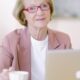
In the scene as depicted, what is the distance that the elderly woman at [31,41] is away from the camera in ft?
5.11

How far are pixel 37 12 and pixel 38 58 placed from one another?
294 millimetres

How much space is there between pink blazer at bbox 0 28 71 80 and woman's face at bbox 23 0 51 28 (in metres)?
0.11

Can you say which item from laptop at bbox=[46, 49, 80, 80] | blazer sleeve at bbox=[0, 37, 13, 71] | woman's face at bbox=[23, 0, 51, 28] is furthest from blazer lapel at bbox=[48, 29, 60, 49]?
laptop at bbox=[46, 49, 80, 80]

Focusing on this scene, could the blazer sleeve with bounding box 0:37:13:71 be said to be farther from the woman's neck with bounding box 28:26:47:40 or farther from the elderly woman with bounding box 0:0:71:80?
the woman's neck with bounding box 28:26:47:40

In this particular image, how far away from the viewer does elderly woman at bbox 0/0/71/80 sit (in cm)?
156

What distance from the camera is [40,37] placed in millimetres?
1651

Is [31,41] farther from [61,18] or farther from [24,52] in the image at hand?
[61,18]

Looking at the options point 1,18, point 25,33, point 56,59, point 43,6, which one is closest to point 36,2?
point 43,6

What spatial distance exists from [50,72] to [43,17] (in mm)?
640

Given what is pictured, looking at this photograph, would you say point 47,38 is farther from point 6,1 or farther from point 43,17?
point 6,1

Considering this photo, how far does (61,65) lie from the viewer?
989mm

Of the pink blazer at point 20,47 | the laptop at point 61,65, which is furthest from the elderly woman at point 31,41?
the laptop at point 61,65

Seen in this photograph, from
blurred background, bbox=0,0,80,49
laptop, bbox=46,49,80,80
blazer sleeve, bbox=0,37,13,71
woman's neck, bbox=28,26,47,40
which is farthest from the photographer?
blurred background, bbox=0,0,80,49

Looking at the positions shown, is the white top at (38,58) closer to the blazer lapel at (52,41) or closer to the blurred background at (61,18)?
the blazer lapel at (52,41)
